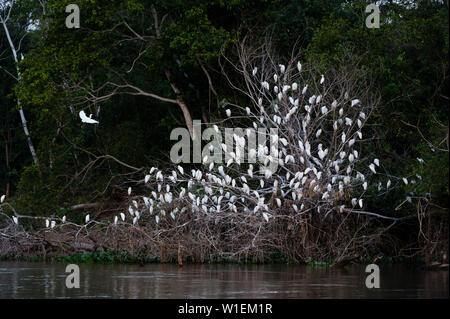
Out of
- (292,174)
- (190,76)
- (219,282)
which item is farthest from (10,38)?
(219,282)

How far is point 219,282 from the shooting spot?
44.0 feet

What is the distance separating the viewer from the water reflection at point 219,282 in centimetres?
1159

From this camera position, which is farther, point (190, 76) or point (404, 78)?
point (190, 76)

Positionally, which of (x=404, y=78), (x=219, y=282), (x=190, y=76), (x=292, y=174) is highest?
(x=190, y=76)

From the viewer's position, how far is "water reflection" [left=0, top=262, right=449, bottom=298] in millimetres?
11594

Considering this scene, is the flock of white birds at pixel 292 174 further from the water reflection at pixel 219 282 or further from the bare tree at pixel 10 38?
the bare tree at pixel 10 38

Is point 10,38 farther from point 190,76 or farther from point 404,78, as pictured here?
point 404,78

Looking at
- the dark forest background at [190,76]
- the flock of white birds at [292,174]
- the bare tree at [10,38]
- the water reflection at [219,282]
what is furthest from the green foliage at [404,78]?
the bare tree at [10,38]

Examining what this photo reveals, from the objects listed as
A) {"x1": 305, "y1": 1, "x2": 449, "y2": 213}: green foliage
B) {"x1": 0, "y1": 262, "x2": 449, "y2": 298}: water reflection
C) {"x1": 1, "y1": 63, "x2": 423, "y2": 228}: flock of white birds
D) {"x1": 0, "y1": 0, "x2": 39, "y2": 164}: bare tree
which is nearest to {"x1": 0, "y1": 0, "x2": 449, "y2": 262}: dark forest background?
{"x1": 305, "y1": 1, "x2": 449, "y2": 213}: green foliage

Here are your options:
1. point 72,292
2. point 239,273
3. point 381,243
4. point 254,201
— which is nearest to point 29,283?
point 72,292

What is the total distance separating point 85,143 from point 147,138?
200cm

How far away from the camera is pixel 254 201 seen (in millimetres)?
16906

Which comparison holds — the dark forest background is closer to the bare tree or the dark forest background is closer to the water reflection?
the water reflection

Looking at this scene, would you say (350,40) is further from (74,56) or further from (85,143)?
(85,143)
